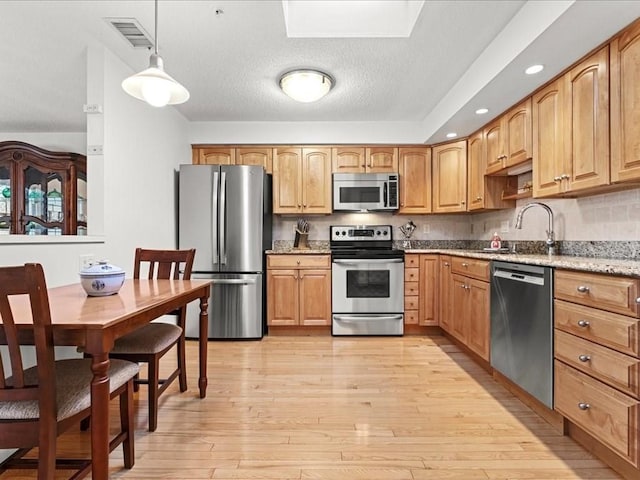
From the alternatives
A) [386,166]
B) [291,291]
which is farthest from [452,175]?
[291,291]

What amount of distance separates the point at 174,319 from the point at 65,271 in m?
1.69

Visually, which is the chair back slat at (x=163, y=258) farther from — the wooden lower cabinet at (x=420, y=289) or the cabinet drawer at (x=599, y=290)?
the wooden lower cabinet at (x=420, y=289)

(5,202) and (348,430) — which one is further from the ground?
(5,202)

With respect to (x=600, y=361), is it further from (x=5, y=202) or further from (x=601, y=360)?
(x=5, y=202)

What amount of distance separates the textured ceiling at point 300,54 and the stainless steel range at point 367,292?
149 centimetres

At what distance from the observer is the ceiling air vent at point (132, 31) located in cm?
216

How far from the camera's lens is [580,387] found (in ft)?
5.58

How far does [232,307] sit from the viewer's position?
11.9 ft

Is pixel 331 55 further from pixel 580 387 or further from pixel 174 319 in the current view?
pixel 174 319

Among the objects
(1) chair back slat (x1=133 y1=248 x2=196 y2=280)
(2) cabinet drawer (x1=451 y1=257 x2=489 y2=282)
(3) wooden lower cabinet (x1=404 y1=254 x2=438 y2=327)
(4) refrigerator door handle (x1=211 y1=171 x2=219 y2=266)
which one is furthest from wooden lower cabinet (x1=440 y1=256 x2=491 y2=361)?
(4) refrigerator door handle (x1=211 y1=171 x2=219 y2=266)

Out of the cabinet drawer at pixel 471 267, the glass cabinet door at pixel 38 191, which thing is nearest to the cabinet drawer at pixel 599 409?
the cabinet drawer at pixel 471 267

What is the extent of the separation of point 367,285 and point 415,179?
54.8 inches

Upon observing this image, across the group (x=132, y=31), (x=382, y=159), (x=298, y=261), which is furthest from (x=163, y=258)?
(x=382, y=159)

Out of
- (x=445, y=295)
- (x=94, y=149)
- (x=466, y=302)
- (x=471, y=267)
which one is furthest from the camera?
(x=445, y=295)
